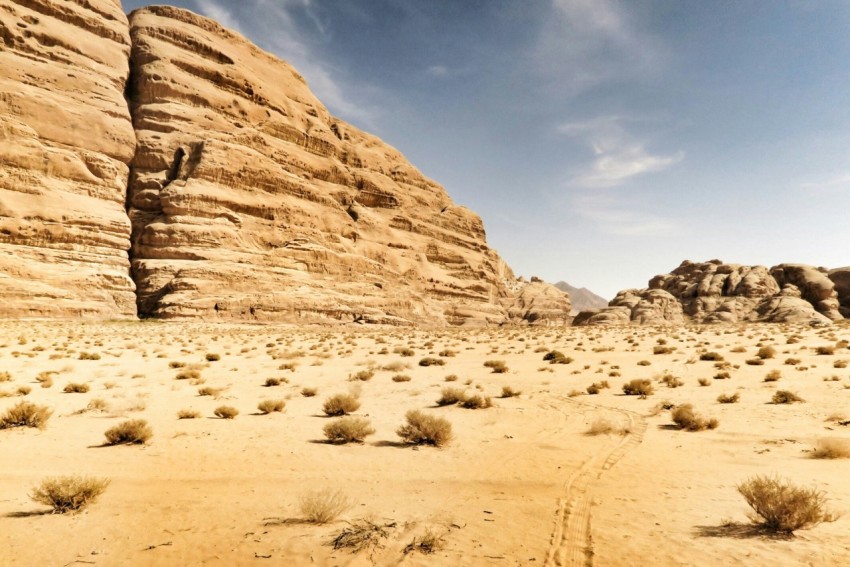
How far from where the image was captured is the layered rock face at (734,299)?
6581 cm

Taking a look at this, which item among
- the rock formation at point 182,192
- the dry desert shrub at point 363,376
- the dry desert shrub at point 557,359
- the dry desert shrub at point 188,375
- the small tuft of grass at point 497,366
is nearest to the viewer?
the dry desert shrub at point 188,375

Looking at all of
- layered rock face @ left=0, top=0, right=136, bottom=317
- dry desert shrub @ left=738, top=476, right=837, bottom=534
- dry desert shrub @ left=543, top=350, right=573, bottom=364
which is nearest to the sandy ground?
dry desert shrub @ left=738, top=476, right=837, bottom=534

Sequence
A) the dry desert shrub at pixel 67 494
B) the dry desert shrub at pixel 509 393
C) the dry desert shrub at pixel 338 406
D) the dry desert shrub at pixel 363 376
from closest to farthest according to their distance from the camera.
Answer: the dry desert shrub at pixel 67 494, the dry desert shrub at pixel 338 406, the dry desert shrub at pixel 509 393, the dry desert shrub at pixel 363 376

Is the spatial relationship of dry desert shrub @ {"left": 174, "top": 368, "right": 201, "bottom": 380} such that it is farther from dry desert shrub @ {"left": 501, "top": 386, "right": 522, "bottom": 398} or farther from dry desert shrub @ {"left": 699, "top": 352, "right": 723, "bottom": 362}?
dry desert shrub @ {"left": 699, "top": 352, "right": 723, "bottom": 362}

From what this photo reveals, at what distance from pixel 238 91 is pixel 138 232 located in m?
27.6

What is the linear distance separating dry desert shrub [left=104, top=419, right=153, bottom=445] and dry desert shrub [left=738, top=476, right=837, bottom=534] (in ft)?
28.0

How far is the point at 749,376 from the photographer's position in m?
13.7

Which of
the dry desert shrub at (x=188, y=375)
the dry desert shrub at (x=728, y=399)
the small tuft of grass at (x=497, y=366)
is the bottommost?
the dry desert shrub at (x=188, y=375)

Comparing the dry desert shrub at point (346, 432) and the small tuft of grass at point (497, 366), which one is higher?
the small tuft of grass at point (497, 366)

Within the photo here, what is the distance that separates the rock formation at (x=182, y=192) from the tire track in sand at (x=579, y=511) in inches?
1809

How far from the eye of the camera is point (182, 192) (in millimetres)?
52062

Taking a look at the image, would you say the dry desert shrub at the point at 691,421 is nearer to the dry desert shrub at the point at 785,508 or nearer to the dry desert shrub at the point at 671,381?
the dry desert shrub at the point at 785,508

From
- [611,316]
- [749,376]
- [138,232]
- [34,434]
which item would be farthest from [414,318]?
[34,434]

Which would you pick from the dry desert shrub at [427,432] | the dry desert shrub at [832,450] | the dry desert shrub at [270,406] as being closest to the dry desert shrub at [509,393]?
the dry desert shrub at [427,432]
